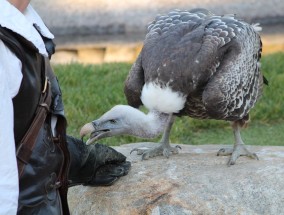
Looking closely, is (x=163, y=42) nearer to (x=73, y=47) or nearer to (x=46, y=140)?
(x=46, y=140)

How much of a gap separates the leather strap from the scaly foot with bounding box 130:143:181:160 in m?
1.63

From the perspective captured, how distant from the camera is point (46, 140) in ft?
8.25

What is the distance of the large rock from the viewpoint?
3.37 m

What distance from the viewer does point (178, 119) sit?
5.98 metres

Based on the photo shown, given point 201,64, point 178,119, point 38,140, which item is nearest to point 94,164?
point 201,64

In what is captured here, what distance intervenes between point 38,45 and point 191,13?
2.00 meters

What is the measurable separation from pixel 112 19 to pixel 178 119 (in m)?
3.77

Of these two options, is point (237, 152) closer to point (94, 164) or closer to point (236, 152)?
point (236, 152)

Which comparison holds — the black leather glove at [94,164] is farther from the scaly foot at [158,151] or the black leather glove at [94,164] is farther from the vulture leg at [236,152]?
the vulture leg at [236,152]

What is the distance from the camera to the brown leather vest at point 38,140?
229 cm

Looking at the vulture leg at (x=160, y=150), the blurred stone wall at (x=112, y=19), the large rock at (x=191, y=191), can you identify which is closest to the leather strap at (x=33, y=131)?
the large rock at (x=191, y=191)

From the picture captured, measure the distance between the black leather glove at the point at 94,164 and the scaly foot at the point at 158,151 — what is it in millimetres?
336

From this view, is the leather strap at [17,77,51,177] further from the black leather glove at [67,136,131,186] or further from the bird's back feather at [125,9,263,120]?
the bird's back feather at [125,9,263,120]

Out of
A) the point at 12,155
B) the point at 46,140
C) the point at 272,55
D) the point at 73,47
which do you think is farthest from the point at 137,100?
the point at 73,47
